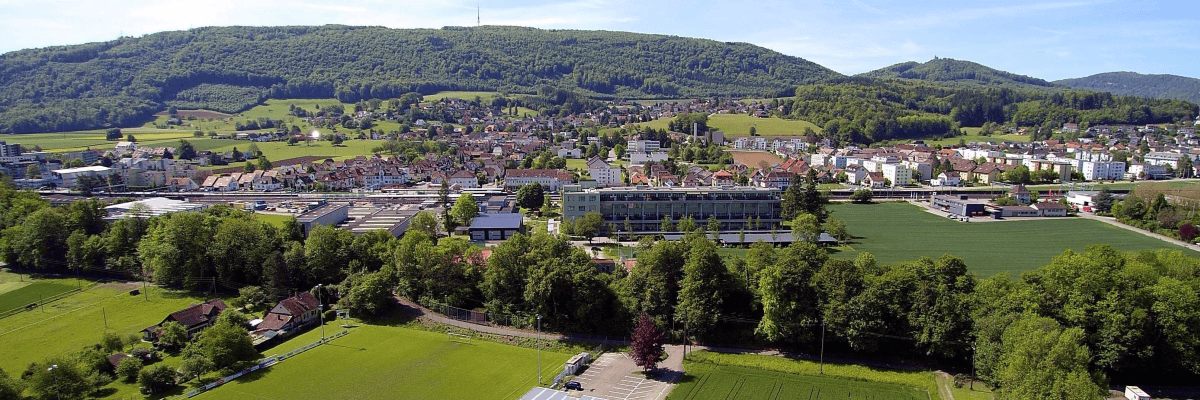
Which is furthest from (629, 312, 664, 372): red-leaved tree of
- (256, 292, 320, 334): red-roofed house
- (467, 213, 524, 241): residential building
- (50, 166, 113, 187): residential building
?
(50, 166, 113, 187): residential building

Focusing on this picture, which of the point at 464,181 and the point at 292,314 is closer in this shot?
the point at 292,314

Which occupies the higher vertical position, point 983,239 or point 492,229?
point 492,229

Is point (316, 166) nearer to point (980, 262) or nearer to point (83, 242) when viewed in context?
point (83, 242)

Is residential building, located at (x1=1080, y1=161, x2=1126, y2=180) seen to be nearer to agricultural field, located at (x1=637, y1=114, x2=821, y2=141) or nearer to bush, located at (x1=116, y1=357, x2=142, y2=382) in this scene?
agricultural field, located at (x1=637, y1=114, x2=821, y2=141)

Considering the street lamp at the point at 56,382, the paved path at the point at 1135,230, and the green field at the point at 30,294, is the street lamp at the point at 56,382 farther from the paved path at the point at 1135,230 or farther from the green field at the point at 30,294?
the paved path at the point at 1135,230

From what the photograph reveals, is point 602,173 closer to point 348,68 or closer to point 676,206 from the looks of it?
point 676,206

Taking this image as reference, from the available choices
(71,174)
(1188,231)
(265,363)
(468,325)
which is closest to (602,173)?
(468,325)

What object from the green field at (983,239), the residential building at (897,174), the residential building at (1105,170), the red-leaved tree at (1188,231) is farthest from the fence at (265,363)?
the residential building at (1105,170)

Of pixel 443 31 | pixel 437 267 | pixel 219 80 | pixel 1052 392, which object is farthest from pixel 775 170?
pixel 443 31
